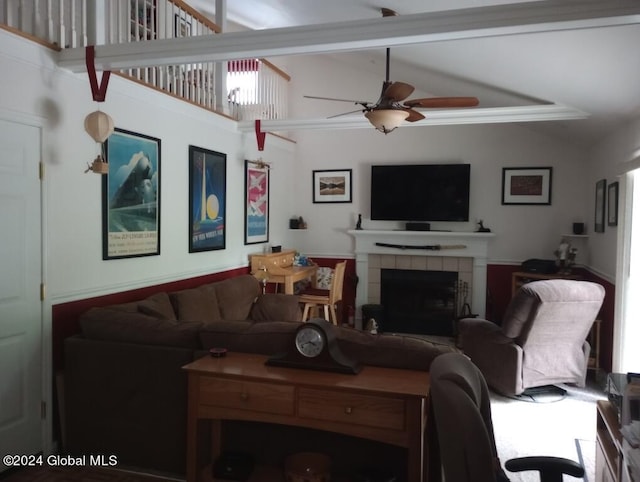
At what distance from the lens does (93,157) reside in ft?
10.9

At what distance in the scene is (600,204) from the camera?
5000 millimetres

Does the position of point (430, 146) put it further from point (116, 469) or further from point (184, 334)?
point (116, 469)

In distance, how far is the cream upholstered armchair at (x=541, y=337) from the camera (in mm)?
3719

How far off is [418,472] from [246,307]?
Answer: 10.0 ft

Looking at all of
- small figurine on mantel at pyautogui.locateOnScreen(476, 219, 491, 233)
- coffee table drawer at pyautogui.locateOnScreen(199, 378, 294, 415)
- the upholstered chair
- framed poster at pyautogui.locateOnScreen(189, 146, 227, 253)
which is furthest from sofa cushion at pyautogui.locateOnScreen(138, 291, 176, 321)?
small figurine on mantel at pyautogui.locateOnScreen(476, 219, 491, 233)

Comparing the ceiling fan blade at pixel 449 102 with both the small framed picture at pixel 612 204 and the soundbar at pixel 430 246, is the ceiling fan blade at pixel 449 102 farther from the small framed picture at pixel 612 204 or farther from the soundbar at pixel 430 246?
the soundbar at pixel 430 246

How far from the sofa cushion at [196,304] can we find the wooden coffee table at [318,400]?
5.03ft

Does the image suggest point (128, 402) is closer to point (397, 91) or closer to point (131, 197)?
point (131, 197)

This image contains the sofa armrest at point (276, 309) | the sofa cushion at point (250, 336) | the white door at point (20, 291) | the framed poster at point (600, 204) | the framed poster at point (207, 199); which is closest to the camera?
the sofa cushion at point (250, 336)

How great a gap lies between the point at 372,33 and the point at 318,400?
5.97ft

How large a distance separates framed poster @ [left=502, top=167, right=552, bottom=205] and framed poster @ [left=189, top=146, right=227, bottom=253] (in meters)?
3.60

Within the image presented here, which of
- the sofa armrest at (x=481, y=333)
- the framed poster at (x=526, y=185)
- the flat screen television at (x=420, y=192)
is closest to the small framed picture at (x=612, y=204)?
the framed poster at (x=526, y=185)

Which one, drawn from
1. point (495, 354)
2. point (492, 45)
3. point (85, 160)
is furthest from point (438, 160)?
point (85, 160)

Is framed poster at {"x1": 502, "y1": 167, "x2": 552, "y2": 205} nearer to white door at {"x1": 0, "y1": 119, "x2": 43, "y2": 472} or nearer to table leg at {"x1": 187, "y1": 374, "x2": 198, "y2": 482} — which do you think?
table leg at {"x1": 187, "y1": 374, "x2": 198, "y2": 482}
